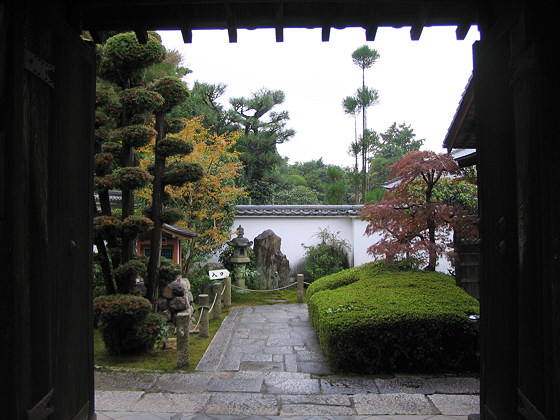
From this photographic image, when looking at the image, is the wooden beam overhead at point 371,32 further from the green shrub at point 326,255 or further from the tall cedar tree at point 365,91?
the tall cedar tree at point 365,91

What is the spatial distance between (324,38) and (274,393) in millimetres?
3438

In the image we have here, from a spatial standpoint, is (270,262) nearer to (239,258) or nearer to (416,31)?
(239,258)

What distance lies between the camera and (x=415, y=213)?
Answer: 730 cm

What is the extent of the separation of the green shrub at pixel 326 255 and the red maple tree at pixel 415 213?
545cm

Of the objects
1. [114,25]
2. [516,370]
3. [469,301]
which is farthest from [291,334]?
[114,25]

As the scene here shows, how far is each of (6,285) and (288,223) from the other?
1303 centimetres

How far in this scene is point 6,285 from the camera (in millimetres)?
1902

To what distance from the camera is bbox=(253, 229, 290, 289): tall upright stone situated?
12.4 m

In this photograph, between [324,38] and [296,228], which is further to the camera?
[296,228]

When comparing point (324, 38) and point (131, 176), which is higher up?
point (324, 38)

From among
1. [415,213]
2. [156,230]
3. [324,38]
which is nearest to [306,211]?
[415,213]

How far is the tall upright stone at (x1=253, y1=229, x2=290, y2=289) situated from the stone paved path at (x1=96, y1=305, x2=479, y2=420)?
6.34m

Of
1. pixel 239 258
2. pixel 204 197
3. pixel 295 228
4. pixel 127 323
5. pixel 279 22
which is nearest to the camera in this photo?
pixel 279 22

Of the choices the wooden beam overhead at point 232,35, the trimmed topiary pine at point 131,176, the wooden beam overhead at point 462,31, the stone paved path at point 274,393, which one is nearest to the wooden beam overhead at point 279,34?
the wooden beam overhead at point 232,35
